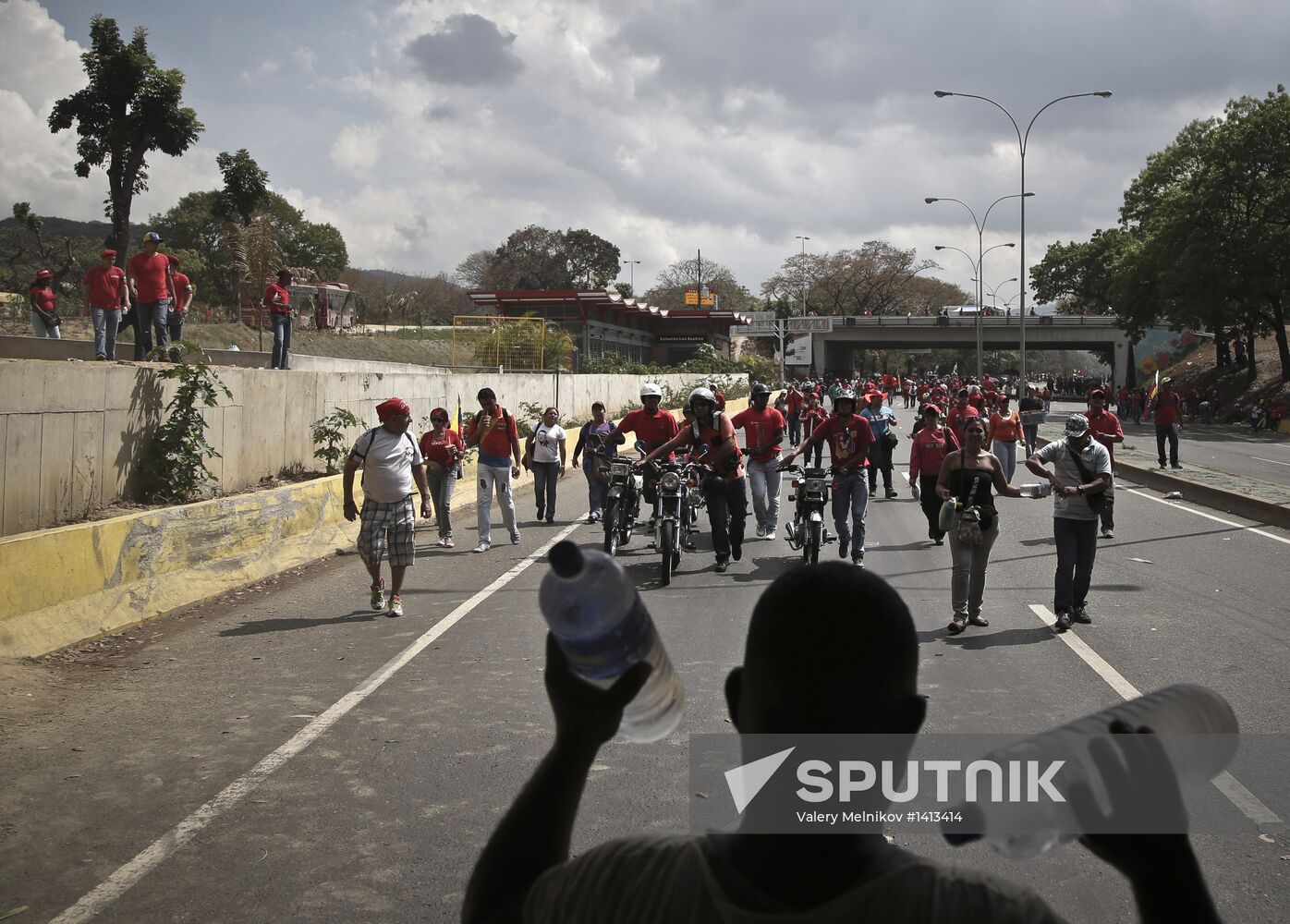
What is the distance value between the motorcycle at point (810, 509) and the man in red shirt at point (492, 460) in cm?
373

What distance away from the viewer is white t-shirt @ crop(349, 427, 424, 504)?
9531mm

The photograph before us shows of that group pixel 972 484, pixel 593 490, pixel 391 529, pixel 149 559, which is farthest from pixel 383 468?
pixel 593 490

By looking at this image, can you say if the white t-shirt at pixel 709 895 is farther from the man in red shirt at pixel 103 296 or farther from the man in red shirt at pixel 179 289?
the man in red shirt at pixel 179 289

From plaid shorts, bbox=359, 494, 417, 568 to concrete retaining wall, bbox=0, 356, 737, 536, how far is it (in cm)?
268

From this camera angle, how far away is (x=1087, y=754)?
4.37 feet

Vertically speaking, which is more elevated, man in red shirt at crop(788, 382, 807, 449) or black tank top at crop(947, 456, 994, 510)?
man in red shirt at crop(788, 382, 807, 449)

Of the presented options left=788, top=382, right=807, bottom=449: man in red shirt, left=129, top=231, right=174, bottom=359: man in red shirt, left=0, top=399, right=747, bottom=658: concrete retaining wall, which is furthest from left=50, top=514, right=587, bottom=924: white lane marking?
left=788, top=382, right=807, bottom=449: man in red shirt

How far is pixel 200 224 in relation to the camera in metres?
79.2

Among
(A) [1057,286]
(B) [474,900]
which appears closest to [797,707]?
(B) [474,900]

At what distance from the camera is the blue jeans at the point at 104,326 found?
15570 millimetres

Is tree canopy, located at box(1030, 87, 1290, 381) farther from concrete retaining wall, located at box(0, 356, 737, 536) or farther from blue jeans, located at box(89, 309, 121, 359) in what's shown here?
blue jeans, located at box(89, 309, 121, 359)

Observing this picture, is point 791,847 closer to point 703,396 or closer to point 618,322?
point 703,396

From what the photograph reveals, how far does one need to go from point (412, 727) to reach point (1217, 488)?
53.8 feet

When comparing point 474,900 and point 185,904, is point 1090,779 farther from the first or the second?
point 185,904
